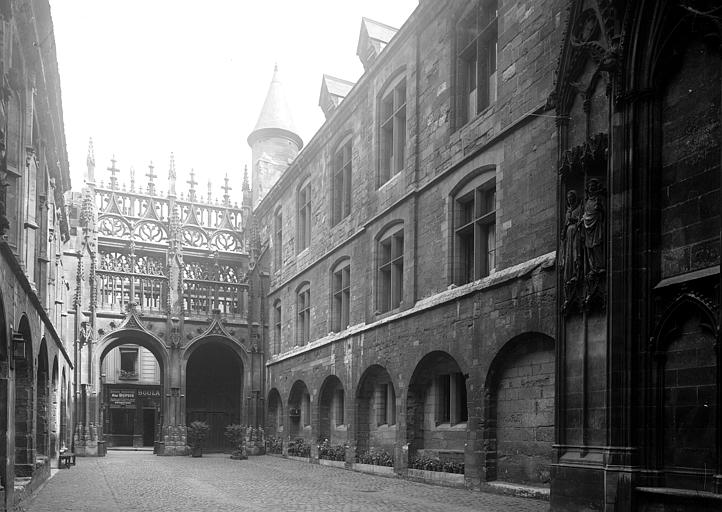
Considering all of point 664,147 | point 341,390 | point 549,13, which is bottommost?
point 341,390

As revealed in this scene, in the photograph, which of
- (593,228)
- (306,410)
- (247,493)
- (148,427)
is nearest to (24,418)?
(247,493)

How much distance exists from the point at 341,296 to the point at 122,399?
23.6 m

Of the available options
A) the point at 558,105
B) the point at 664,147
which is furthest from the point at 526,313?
the point at 664,147

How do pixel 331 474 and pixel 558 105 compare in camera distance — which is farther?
pixel 331 474

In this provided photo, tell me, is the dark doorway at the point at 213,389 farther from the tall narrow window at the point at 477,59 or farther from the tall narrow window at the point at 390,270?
the tall narrow window at the point at 477,59

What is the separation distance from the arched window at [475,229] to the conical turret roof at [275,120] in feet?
86.1

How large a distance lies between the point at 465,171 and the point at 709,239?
749 cm

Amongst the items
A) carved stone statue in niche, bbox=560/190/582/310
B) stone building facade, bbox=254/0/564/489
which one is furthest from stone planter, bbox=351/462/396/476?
carved stone statue in niche, bbox=560/190/582/310

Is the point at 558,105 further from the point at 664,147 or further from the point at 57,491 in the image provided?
the point at 57,491

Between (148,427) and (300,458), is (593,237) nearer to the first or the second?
(300,458)

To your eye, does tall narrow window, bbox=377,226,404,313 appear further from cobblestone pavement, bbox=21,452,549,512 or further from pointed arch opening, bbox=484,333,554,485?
pointed arch opening, bbox=484,333,554,485

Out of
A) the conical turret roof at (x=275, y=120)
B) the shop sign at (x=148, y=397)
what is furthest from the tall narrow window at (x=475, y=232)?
the shop sign at (x=148, y=397)

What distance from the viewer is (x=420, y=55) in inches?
719

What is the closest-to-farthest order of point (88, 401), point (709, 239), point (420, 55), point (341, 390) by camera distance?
point (709, 239), point (420, 55), point (341, 390), point (88, 401)
